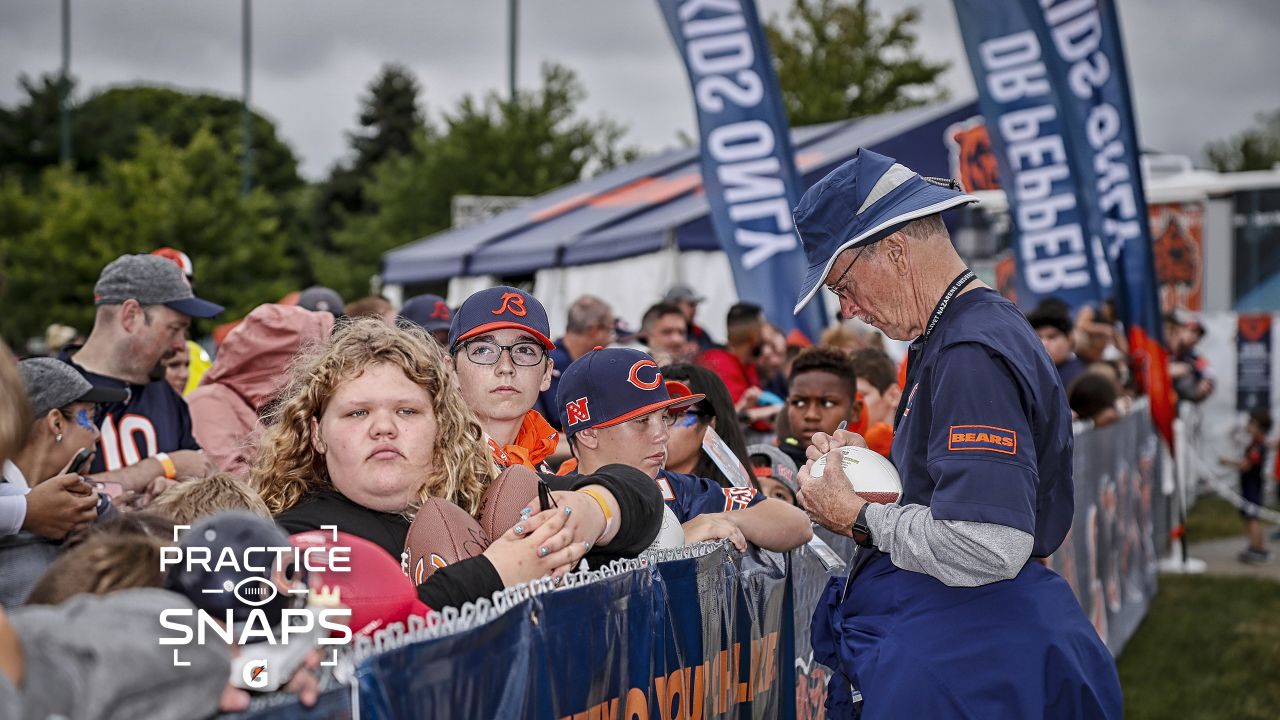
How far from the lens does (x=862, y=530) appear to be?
123 inches

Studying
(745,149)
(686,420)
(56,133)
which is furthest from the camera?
(56,133)

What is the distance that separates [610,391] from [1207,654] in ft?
22.4

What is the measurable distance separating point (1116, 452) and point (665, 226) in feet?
23.5

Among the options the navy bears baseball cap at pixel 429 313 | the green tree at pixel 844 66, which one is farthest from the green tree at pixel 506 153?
the navy bears baseball cap at pixel 429 313

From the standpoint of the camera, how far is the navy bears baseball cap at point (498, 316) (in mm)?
3969

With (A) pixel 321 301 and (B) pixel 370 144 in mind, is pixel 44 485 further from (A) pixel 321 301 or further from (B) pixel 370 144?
(B) pixel 370 144

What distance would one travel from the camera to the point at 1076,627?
3.04 meters

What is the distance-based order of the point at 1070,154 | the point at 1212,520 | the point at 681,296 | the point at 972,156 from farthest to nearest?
the point at 972,156 → the point at 1212,520 → the point at 1070,154 → the point at 681,296

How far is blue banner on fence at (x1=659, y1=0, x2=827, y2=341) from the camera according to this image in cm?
1001

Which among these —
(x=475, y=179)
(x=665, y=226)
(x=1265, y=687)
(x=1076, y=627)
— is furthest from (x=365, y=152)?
(x=1076, y=627)

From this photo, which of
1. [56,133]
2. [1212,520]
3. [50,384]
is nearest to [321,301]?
[50,384]

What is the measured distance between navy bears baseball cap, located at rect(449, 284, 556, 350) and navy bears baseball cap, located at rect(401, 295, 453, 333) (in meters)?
2.38

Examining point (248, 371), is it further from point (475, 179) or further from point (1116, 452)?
point (475, 179)

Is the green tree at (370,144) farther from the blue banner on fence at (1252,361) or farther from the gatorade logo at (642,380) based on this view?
the gatorade logo at (642,380)
